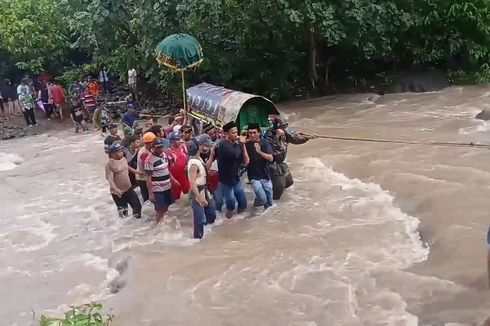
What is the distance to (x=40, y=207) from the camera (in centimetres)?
1143

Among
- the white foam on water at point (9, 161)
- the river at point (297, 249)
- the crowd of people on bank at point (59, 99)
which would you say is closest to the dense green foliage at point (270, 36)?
the crowd of people on bank at point (59, 99)

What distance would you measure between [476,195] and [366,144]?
12.8 ft

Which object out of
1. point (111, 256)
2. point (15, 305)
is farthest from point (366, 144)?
point (15, 305)

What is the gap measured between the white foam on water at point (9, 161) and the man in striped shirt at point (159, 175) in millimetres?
7124

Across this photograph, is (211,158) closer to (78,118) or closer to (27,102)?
(78,118)

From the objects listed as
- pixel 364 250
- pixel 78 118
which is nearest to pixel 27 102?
pixel 78 118

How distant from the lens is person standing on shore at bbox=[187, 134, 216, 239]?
8.21 m

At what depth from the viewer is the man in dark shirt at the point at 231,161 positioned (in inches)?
343

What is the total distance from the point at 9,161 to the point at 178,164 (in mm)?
8058

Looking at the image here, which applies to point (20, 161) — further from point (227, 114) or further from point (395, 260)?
point (395, 260)

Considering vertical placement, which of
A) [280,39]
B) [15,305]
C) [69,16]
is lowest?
[15,305]

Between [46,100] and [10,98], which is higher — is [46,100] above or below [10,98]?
below

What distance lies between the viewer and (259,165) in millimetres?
9094

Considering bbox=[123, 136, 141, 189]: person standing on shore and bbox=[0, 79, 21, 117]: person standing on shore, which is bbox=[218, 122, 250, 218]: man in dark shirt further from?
bbox=[0, 79, 21, 117]: person standing on shore
